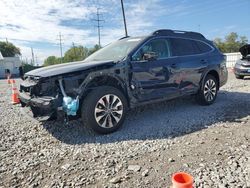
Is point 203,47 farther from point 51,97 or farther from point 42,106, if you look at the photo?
point 42,106

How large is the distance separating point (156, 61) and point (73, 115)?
81.7 inches

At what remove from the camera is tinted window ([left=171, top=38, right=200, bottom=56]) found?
18.8 feet

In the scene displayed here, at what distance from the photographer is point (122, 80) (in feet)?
15.6

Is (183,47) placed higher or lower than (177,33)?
lower

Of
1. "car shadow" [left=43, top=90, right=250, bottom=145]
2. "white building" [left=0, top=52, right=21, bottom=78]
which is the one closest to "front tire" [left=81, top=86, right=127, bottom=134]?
"car shadow" [left=43, top=90, right=250, bottom=145]

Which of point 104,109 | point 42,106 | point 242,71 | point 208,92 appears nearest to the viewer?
point 42,106

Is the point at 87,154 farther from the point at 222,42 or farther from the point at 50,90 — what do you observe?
the point at 222,42

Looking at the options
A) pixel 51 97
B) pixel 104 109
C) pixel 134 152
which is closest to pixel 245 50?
pixel 104 109

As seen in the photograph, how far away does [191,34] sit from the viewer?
20.9 ft

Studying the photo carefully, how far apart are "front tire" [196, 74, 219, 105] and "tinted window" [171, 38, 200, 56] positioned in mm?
803

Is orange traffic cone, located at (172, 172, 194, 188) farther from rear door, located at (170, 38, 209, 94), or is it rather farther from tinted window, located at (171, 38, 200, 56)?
tinted window, located at (171, 38, 200, 56)

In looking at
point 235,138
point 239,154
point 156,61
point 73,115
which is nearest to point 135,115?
point 156,61

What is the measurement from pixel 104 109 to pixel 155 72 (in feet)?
4.64

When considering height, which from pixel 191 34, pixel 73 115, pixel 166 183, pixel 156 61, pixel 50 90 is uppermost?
pixel 191 34
